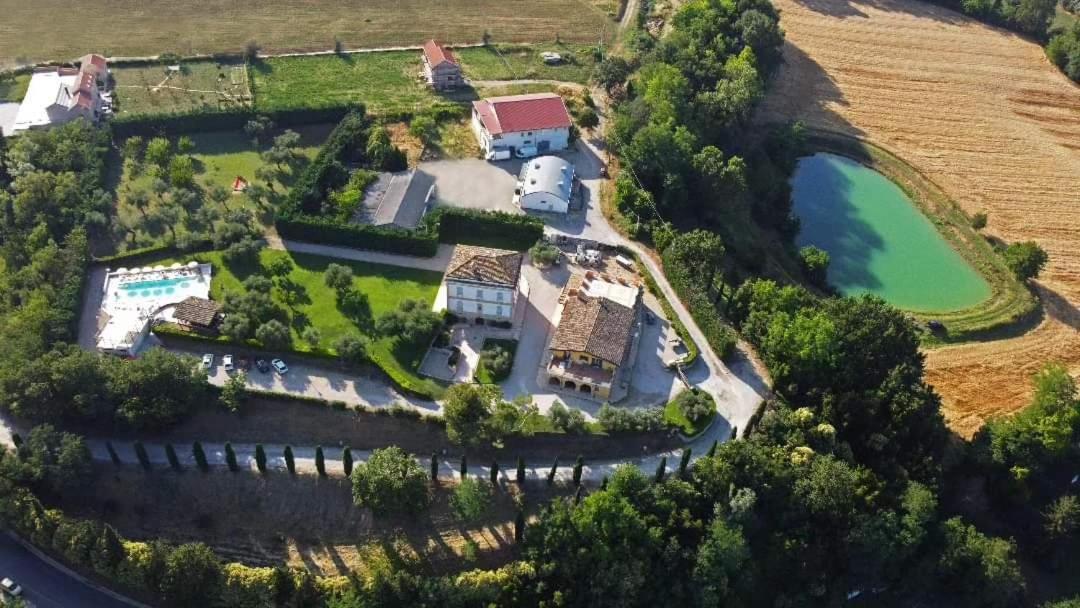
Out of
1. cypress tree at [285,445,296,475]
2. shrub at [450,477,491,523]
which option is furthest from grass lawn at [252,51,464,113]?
shrub at [450,477,491,523]

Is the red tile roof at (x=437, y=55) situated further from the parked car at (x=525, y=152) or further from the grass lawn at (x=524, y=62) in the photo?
the parked car at (x=525, y=152)

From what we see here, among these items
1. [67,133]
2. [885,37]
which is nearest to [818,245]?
[885,37]

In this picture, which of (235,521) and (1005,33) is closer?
(235,521)

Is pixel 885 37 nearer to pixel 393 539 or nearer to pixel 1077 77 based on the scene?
pixel 1077 77

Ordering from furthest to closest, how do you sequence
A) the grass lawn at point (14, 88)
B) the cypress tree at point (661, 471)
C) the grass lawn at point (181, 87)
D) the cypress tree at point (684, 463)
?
the grass lawn at point (181, 87) → the grass lawn at point (14, 88) → the cypress tree at point (661, 471) → the cypress tree at point (684, 463)

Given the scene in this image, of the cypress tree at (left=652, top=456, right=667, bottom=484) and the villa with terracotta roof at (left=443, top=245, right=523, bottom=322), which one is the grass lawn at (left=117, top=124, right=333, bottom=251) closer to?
the villa with terracotta roof at (left=443, top=245, right=523, bottom=322)

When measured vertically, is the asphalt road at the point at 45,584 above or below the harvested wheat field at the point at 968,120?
below

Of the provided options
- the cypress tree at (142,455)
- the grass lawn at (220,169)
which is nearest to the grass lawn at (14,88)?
the grass lawn at (220,169)
